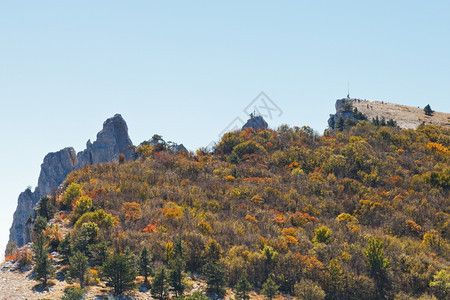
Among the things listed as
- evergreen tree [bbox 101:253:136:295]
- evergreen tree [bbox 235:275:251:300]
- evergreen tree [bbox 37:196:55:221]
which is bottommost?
evergreen tree [bbox 235:275:251:300]

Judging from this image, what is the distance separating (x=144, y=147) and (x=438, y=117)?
237ft

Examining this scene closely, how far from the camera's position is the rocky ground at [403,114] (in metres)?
86.1

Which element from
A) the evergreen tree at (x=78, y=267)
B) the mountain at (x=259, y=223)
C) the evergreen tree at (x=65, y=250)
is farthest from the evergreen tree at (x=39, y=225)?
the evergreen tree at (x=78, y=267)

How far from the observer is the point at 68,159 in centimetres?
13025

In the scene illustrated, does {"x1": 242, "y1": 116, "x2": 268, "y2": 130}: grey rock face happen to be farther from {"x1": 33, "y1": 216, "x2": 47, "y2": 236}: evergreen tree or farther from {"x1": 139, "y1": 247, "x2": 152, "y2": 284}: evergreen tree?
{"x1": 139, "y1": 247, "x2": 152, "y2": 284}: evergreen tree

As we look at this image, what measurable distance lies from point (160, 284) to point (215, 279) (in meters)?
3.49

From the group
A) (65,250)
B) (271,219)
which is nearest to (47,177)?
(271,219)

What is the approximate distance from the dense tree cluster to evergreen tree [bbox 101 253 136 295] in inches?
2.9

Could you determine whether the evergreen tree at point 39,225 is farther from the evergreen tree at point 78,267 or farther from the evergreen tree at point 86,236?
the evergreen tree at point 78,267

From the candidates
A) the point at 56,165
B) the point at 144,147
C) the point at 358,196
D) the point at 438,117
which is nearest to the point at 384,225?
the point at 358,196

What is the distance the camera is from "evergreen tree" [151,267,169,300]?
72.1 ft

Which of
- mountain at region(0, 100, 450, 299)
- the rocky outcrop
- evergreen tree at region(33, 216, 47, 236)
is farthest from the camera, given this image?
the rocky outcrop

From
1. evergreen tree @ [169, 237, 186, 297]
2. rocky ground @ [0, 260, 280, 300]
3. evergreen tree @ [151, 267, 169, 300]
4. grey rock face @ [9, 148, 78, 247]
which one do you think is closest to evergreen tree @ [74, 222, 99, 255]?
rocky ground @ [0, 260, 280, 300]

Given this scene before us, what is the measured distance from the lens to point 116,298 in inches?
855
